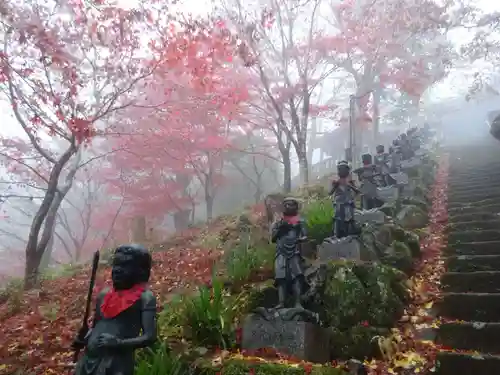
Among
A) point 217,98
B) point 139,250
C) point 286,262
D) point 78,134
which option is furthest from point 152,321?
point 217,98

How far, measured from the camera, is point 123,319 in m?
3.10

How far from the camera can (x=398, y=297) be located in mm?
6211

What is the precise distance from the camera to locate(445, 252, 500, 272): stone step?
6.95 metres

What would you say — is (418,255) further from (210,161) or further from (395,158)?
(210,161)

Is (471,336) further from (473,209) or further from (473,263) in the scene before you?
(473,209)

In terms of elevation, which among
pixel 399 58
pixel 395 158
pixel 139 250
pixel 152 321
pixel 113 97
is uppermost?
pixel 399 58

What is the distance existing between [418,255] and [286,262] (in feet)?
12.8

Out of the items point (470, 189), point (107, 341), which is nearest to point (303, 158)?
point (470, 189)

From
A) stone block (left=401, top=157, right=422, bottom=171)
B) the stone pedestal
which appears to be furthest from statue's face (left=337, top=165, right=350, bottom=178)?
stone block (left=401, top=157, right=422, bottom=171)

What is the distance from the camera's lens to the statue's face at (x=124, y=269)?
307cm

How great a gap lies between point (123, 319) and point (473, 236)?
25.4 feet

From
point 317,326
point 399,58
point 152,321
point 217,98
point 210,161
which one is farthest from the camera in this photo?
point 399,58

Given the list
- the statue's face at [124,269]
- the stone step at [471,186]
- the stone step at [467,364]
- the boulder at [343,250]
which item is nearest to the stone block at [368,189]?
the boulder at [343,250]

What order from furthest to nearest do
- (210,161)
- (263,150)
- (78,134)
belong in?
1. (263,150)
2. (210,161)
3. (78,134)
